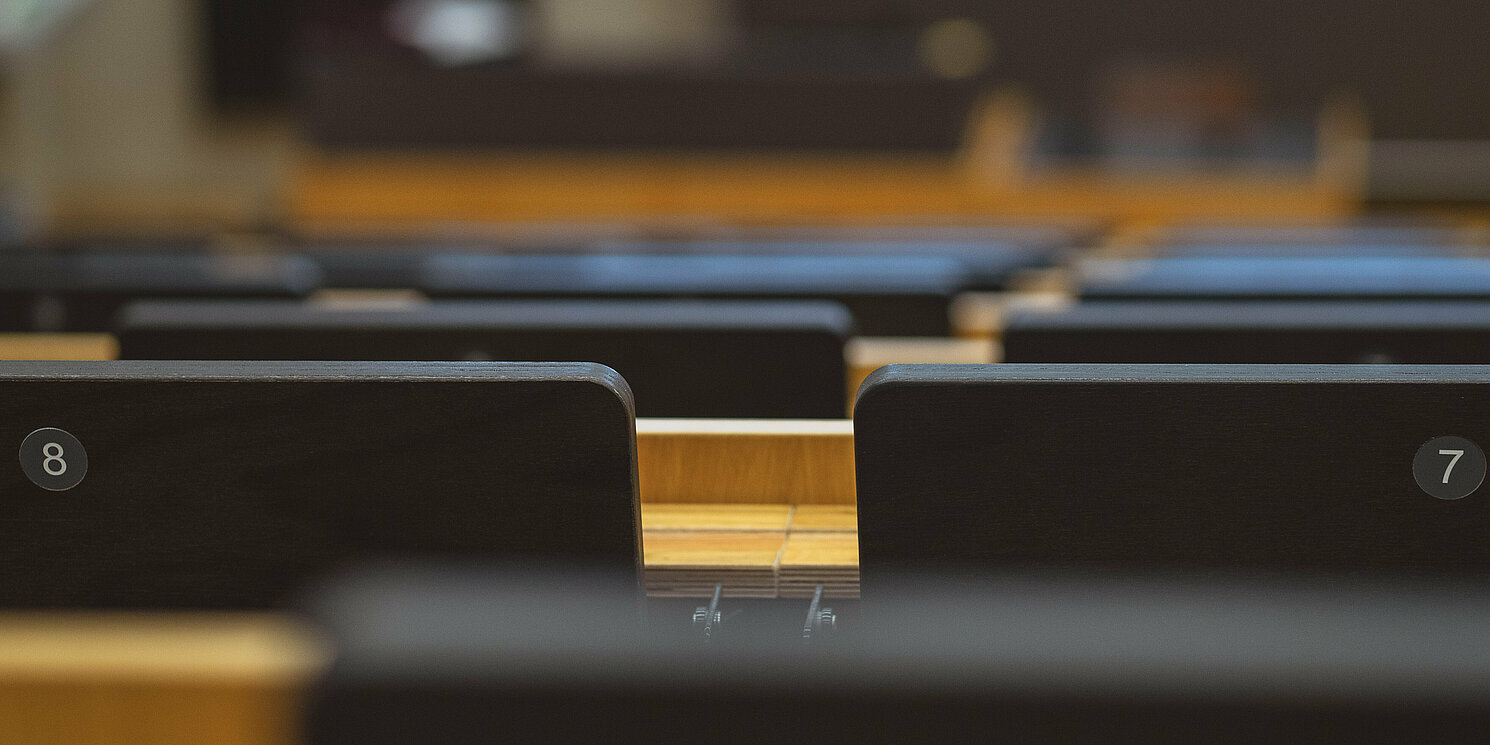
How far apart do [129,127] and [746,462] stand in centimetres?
825

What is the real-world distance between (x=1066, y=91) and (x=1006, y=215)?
5253mm

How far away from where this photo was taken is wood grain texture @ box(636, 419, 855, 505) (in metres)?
0.95

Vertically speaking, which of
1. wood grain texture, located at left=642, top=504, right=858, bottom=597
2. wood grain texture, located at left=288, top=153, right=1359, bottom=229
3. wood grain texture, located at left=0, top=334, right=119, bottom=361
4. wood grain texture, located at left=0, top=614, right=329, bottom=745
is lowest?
wood grain texture, located at left=0, top=614, right=329, bottom=745

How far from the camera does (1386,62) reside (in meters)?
9.94

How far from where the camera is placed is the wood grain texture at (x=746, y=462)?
95cm

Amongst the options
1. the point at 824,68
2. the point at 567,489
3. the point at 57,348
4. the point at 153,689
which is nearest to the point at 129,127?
the point at 824,68

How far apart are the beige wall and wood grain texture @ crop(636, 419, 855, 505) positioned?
22.4 feet

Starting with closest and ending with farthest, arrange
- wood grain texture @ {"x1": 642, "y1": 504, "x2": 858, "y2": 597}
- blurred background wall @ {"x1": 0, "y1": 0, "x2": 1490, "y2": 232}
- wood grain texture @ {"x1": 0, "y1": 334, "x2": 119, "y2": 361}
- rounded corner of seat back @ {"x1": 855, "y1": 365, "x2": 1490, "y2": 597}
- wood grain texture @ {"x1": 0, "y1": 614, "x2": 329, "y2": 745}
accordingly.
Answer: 1. wood grain texture @ {"x1": 0, "y1": 614, "x2": 329, "y2": 745}
2. rounded corner of seat back @ {"x1": 855, "y1": 365, "x2": 1490, "y2": 597}
3. wood grain texture @ {"x1": 642, "y1": 504, "x2": 858, "y2": 597}
4. wood grain texture @ {"x1": 0, "y1": 334, "x2": 119, "y2": 361}
5. blurred background wall @ {"x1": 0, "y1": 0, "x2": 1490, "y2": 232}

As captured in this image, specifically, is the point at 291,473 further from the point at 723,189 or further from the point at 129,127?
the point at 129,127

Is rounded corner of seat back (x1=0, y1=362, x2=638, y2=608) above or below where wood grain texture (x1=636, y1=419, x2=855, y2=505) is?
below

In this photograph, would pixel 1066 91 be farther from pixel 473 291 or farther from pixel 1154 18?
pixel 473 291

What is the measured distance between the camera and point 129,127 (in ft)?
26.6

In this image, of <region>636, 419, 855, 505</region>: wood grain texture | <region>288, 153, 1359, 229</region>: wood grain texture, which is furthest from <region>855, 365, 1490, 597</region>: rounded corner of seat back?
<region>288, 153, 1359, 229</region>: wood grain texture

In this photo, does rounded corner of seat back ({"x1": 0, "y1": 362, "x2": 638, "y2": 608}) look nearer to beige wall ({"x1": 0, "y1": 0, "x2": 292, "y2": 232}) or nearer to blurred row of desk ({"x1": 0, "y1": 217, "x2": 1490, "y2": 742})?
blurred row of desk ({"x1": 0, "y1": 217, "x2": 1490, "y2": 742})
